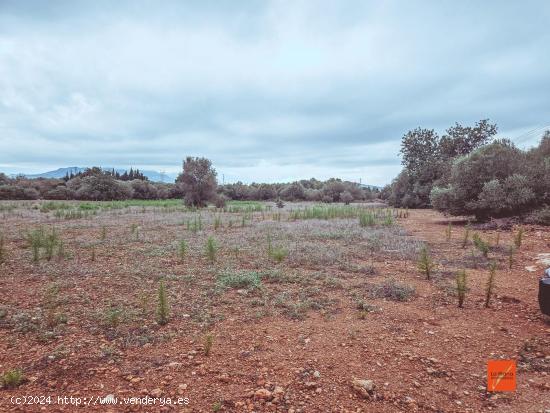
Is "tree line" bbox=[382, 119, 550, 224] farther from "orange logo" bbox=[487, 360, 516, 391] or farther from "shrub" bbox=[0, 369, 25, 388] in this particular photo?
"shrub" bbox=[0, 369, 25, 388]

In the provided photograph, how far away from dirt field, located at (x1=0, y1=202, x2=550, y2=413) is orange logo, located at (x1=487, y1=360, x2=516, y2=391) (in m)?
0.07

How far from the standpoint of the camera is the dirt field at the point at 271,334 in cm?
273

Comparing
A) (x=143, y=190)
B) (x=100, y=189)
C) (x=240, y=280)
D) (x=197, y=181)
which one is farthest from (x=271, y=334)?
(x=143, y=190)

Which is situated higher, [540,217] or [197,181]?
[197,181]

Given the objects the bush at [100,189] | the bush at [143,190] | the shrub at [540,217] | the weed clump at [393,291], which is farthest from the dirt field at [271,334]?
the bush at [143,190]

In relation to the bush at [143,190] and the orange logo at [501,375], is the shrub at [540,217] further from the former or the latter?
the bush at [143,190]

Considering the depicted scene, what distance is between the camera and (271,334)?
3881 millimetres

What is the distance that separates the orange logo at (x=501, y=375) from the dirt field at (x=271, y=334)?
0.24ft

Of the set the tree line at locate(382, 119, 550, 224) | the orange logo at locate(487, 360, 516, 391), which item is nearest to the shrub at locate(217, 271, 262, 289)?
the orange logo at locate(487, 360, 516, 391)

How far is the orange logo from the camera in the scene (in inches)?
110

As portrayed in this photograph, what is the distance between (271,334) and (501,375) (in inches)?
90.1

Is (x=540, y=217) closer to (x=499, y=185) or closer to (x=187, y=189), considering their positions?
(x=499, y=185)

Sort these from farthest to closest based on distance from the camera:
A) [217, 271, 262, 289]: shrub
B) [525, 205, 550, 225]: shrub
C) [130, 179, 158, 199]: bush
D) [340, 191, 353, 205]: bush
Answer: [130, 179, 158, 199]: bush
[340, 191, 353, 205]: bush
[525, 205, 550, 225]: shrub
[217, 271, 262, 289]: shrub

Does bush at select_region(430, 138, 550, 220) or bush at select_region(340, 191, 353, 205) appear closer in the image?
bush at select_region(430, 138, 550, 220)
